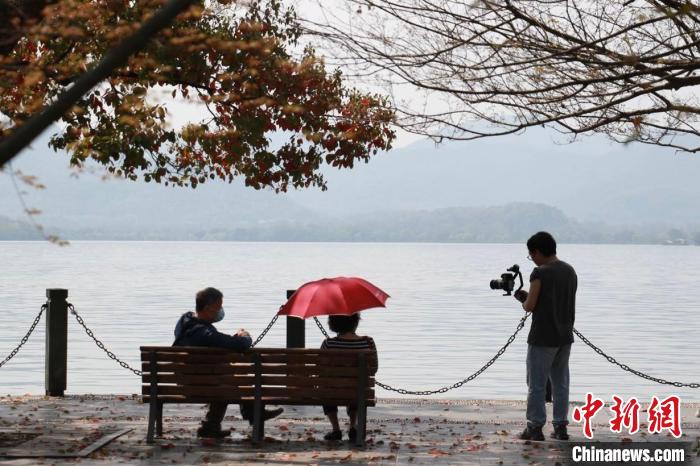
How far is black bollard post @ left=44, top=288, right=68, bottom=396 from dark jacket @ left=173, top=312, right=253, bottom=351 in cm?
413

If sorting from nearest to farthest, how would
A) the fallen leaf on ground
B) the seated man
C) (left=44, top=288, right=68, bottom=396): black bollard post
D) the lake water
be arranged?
the fallen leaf on ground → the seated man → (left=44, top=288, right=68, bottom=396): black bollard post → the lake water

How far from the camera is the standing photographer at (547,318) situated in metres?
11.4

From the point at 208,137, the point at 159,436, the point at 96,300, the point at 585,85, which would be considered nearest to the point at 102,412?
the point at 159,436

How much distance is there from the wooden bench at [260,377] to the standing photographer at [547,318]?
146 cm

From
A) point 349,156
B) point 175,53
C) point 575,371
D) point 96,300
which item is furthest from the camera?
point 96,300

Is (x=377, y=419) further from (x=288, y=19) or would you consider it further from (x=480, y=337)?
(x=480, y=337)

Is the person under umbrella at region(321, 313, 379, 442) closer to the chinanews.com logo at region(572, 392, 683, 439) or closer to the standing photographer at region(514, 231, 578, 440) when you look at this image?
the standing photographer at region(514, 231, 578, 440)

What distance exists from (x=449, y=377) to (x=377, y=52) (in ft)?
46.7

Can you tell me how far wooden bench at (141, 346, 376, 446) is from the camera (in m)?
11.1

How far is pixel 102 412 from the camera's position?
46.2 ft

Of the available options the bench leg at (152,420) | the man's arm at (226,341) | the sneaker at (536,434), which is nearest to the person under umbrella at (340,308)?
the man's arm at (226,341)

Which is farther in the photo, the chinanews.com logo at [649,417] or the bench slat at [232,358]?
the chinanews.com logo at [649,417]

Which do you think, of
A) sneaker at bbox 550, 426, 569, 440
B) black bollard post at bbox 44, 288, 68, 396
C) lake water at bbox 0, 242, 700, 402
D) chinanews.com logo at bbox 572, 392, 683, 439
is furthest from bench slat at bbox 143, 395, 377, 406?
lake water at bbox 0, 242, 700, 402

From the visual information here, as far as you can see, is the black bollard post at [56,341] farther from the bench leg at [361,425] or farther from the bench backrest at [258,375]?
the bench leg at [361,425]
